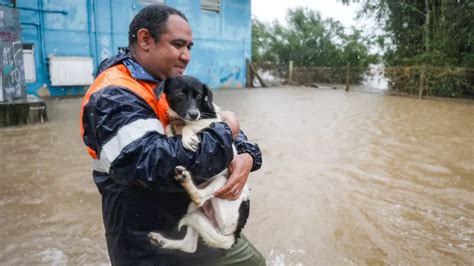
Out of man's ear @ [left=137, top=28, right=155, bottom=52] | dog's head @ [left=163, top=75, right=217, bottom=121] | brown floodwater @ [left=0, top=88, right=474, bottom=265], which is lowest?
brown floodwater @ [left=0, top=88, right=474, bottom=265]

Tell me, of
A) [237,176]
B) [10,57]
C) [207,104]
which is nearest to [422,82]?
[10,57]

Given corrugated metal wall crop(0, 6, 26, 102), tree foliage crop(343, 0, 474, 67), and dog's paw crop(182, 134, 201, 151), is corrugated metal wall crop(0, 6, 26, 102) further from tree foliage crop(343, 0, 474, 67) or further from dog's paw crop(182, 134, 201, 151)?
tree foliage crop(343, 0, 474, 67)

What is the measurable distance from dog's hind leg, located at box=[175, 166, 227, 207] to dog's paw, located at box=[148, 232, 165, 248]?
234mm

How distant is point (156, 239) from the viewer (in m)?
1.77

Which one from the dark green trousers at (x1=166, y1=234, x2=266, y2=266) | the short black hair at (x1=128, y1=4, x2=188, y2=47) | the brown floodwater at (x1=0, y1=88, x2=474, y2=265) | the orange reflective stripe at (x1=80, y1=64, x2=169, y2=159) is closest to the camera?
the orange reflective stripe at (x1=80, y1=64, x2=169, y2=159)

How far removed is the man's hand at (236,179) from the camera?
178 centimetres

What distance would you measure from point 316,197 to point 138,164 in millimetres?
3763

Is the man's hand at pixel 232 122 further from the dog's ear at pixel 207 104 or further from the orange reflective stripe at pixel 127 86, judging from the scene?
the orange reflective stripe at pixel 127 86

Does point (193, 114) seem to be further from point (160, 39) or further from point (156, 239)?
point (156, 239)

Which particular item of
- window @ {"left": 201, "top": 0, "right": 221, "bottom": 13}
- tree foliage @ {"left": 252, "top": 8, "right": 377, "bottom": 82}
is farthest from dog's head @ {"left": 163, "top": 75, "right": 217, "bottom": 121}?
tree foliage @ {"left": 252, "top": 8, "right": 377, "bottom": 82}

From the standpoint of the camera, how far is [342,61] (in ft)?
83.1

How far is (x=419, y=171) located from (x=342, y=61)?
809 inches

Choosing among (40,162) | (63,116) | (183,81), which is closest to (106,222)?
(183,81)

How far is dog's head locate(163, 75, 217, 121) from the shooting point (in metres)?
1.83
